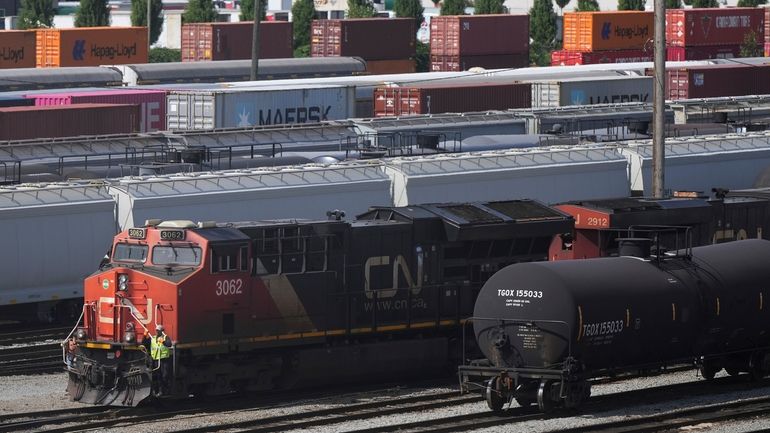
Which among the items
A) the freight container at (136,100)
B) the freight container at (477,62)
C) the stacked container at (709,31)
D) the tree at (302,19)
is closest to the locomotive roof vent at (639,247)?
the freight container at (136,100)


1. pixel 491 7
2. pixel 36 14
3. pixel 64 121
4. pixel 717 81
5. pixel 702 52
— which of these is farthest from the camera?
pixel 491 7

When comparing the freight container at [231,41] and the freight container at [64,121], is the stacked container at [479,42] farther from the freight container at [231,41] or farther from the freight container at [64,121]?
the freight container at [64,121]

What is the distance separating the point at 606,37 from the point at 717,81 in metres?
23.5

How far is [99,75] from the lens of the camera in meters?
69.9

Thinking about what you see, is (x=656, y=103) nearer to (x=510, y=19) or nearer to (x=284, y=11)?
(x=510, y=19)

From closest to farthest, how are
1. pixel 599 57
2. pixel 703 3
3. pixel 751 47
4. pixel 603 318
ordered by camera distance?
pixel 603 318, pixel 751 47, pixel 599 57, pixel 703 3

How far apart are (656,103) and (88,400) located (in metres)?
14.1

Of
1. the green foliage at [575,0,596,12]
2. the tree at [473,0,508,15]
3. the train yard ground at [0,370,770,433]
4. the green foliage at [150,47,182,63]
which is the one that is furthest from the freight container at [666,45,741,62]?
the train yard ground at [0,370,770,433]

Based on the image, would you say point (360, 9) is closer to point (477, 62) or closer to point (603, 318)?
point (477, 62)

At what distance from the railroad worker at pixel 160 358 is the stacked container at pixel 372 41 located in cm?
6947

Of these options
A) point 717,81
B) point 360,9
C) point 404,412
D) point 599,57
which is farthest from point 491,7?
point 404,412

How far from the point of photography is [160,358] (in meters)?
22.7

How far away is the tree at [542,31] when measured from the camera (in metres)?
118

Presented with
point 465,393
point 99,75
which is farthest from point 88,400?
point 99,75
